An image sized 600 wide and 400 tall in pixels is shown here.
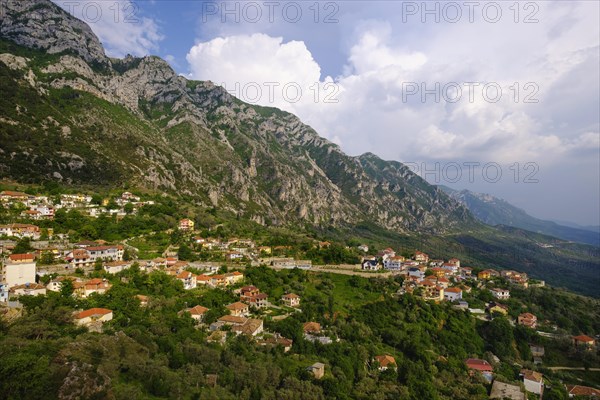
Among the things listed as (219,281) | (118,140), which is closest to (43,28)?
(118,140)

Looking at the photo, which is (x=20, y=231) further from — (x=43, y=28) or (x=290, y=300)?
(x=43, y=28)

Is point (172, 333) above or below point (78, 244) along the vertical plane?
below

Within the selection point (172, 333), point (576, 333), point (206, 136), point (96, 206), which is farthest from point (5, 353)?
point (206, 136)

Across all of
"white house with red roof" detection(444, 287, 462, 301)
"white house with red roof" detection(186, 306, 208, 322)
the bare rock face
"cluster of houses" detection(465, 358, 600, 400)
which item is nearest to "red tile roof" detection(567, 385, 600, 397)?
"cluster of houses" detection(465, 358, 600, 400)

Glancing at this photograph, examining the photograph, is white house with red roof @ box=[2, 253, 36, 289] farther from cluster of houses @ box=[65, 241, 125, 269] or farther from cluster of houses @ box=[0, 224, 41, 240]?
cluster of houses @ box=[0, 224, 41, 240]

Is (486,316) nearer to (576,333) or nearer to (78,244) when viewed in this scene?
(576,333)
